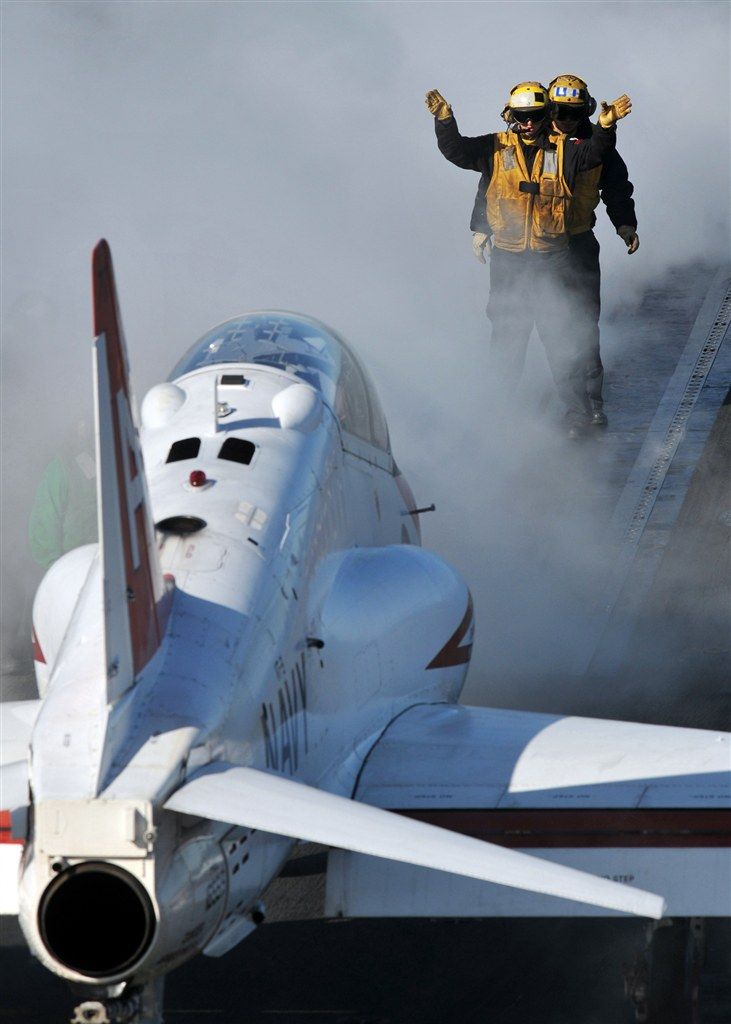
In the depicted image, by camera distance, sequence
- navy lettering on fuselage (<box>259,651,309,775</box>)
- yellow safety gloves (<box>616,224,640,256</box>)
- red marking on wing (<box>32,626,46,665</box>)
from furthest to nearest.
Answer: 1. yellow safety gloves (<box>616,224,640,256</box>)
2. red marking on wing (<box>32,626,46,665</box>)
3. navy lettering on fuselage (<box>259,651,309,775</box>)

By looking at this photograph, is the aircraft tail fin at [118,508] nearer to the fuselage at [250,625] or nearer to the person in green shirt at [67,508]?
the fuselage at [250,625]

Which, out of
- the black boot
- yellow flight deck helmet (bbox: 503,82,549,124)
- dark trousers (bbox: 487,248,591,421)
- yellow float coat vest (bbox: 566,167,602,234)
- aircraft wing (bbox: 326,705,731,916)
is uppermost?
yellow flight deck helmet (bbox: 503,82,549,124)

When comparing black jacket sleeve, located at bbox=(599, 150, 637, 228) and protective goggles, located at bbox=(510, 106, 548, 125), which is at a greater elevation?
protective goggles, located at bbox=(510, 106, 548, 125)

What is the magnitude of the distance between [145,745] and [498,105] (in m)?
16.8

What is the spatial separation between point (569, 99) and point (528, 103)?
41 centimetres

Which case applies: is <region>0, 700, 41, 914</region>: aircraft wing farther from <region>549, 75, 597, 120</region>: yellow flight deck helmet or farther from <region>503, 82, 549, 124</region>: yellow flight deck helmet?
<region>549, 75, 597, 120</region>: yellow flight deck helmet

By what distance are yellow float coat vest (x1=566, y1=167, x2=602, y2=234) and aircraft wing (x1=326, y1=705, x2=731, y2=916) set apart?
7.65 m

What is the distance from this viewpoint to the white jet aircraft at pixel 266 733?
22.9ft

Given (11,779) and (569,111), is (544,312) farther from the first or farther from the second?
(11,779)

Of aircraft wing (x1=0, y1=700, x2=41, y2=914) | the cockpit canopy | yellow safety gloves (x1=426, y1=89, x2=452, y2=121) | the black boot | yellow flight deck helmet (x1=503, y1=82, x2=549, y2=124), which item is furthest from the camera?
the black boot

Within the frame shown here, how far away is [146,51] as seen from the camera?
2603 cm

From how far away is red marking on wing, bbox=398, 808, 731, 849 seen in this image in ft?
27.9

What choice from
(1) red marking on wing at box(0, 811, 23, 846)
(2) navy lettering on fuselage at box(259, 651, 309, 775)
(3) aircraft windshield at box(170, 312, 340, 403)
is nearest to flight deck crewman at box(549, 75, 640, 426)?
(3) aircraft windshield at box(170, 312, 340, 403)

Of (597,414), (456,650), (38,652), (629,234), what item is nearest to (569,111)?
(629,234)
